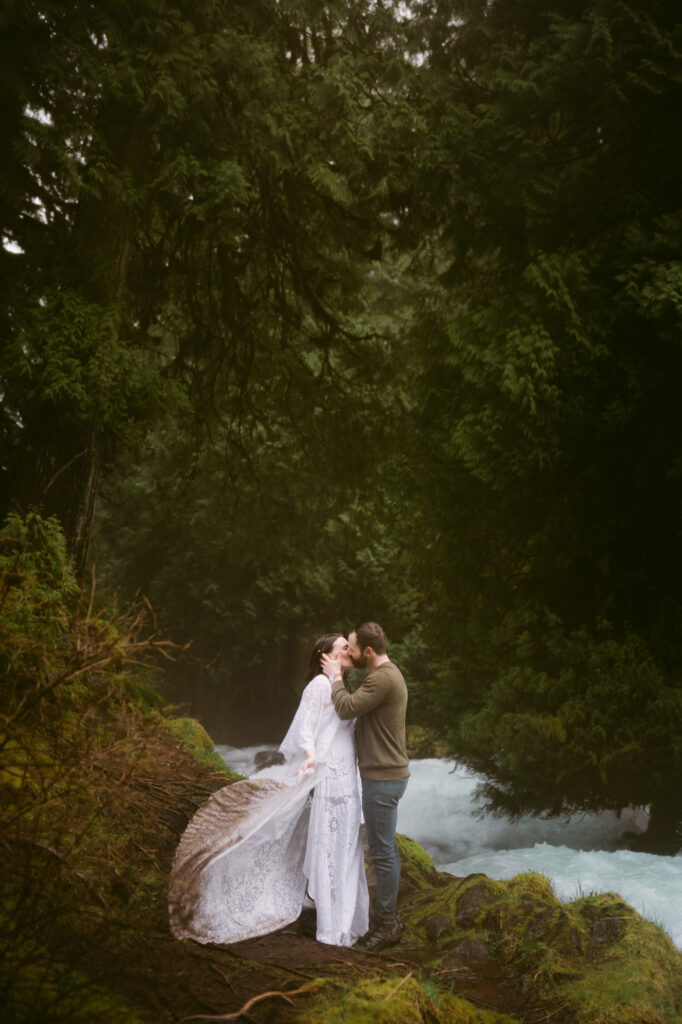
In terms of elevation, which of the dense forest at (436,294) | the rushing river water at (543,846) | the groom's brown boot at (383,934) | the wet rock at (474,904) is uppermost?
the dense forest at (436,294)

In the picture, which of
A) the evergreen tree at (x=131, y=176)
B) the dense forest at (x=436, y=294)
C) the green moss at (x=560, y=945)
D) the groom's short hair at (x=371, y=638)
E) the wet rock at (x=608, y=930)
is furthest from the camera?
the dense forest at (x=436, y=294)

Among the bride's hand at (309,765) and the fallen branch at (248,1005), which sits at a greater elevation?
the bride's hand at (309,765)

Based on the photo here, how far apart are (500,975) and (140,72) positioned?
7.53 meters

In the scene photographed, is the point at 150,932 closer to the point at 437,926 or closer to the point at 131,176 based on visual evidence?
the point at 437,926

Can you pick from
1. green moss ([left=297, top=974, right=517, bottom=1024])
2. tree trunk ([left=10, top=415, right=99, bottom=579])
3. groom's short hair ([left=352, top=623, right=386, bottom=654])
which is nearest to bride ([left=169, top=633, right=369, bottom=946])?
groom's short hair ([left=352, top=623, right=386, bottom=654])

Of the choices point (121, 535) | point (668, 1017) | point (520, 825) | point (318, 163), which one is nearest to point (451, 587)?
point (520, 825)

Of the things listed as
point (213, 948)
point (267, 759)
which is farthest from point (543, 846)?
point (267, 759)

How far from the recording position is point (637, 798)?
33.6 feet

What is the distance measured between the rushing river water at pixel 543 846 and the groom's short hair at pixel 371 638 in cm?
273

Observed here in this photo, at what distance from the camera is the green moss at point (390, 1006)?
3.88 metres

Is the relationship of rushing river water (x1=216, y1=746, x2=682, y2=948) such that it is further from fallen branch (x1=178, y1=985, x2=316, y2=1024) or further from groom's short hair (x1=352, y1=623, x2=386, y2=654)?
fallen branch (x1=178, y1=985, x2=316, y2=1024)

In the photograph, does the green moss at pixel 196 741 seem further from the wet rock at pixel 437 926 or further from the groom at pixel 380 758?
the groom at pixel 380 758

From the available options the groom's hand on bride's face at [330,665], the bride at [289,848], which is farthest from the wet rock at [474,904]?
the groom's hand on bride's face at [330,665]

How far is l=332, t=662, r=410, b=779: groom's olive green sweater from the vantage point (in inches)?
211
